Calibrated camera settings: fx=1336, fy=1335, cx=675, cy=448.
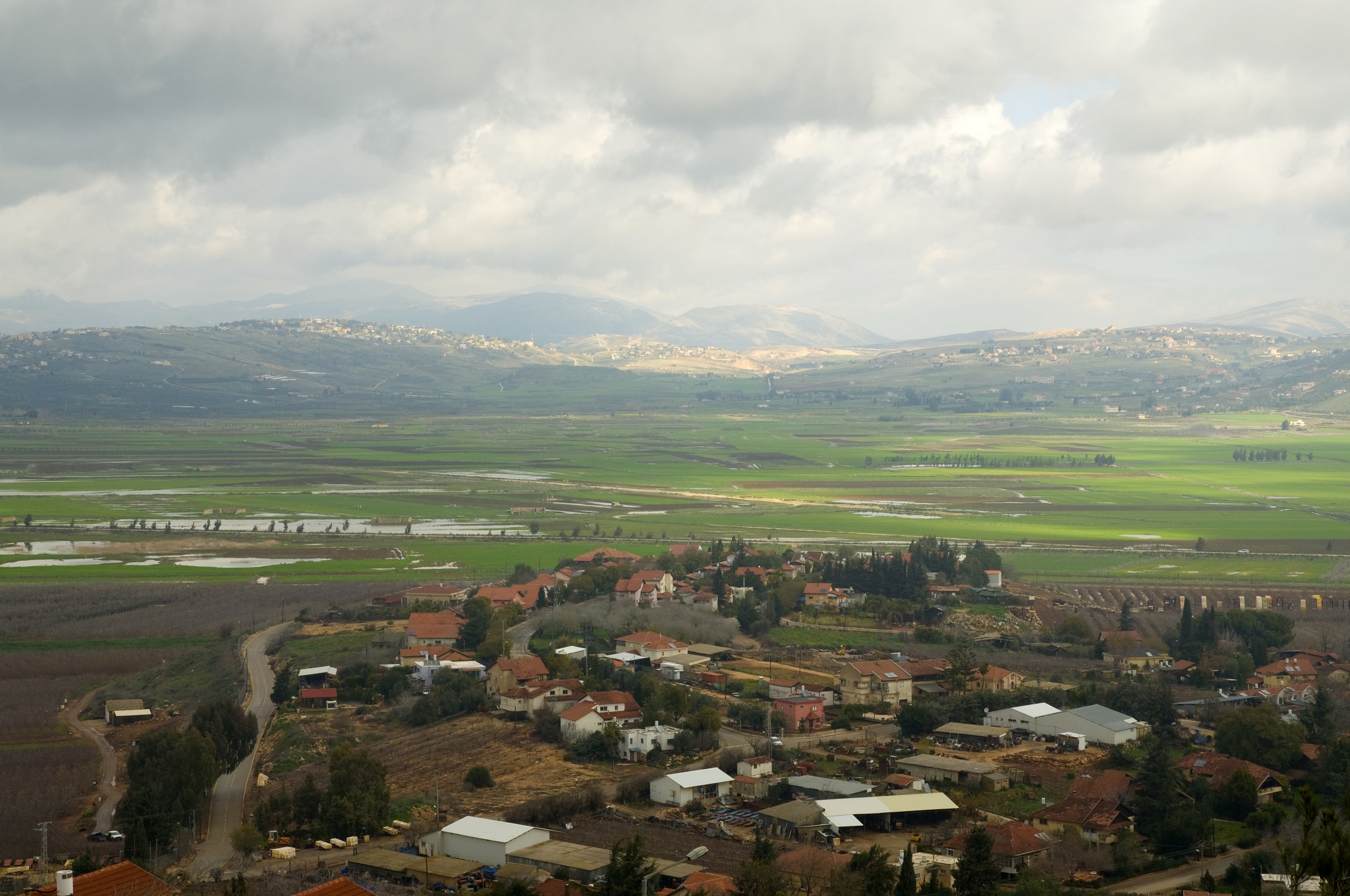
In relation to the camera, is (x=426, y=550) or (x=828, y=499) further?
(x=828, y=499)

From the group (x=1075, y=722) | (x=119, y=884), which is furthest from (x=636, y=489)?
(x=119, y=884)

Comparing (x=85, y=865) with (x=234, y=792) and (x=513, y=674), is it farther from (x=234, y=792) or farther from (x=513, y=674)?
(x=513, y=674)

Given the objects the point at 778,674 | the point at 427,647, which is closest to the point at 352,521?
the point at 427,647

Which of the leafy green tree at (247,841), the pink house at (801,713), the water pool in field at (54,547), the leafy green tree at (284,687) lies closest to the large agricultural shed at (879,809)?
the pink house at (801,713)

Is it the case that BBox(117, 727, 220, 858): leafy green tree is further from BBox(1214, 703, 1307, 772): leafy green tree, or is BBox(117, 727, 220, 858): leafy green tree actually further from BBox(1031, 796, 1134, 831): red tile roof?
BBox(1214, 703, 1307, 772): leafy green tree

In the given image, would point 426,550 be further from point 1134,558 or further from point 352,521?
point 1134,558
